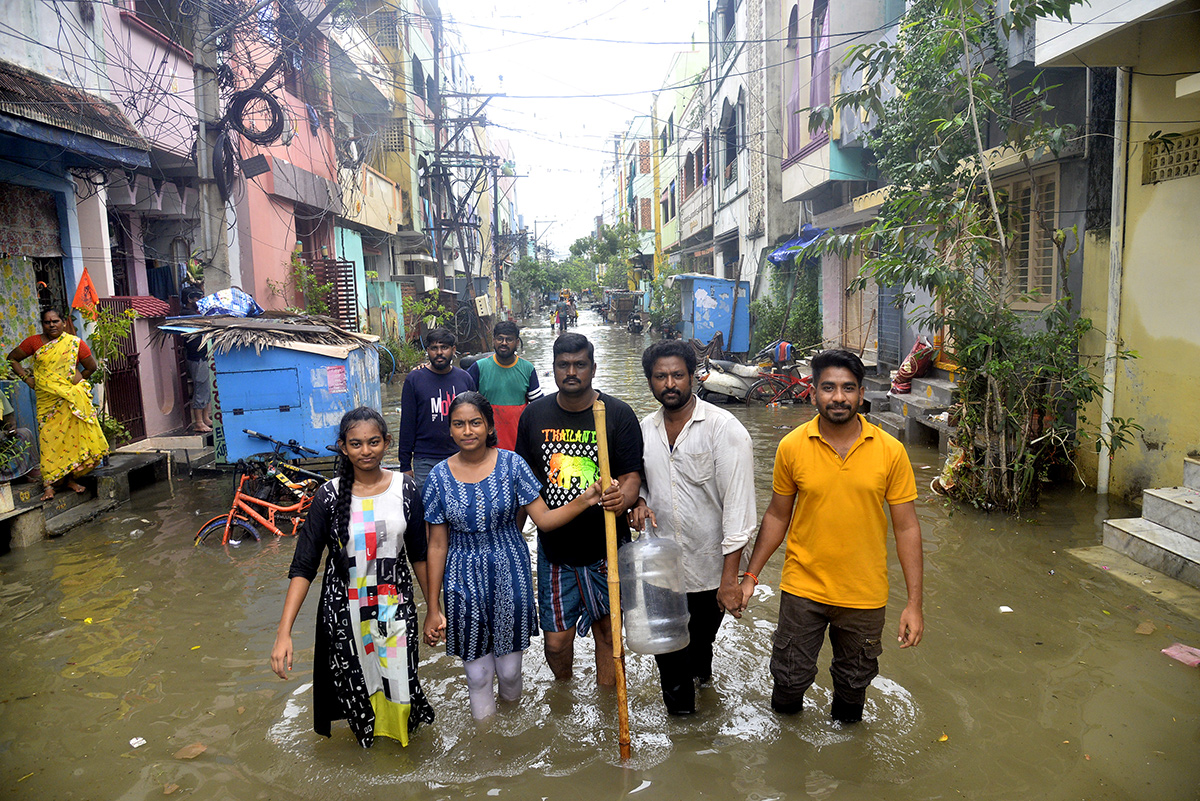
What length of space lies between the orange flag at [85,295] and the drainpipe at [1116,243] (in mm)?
9729

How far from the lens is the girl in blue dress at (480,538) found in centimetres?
328

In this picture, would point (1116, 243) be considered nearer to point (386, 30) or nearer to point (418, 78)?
point (386, 30)

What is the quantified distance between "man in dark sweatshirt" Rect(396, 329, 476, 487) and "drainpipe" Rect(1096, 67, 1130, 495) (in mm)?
5139

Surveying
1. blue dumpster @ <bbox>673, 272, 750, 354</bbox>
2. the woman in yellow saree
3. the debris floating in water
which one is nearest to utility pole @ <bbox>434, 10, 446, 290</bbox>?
blue dumpster @ <bbox>673, 272, 750, 354</bbox>

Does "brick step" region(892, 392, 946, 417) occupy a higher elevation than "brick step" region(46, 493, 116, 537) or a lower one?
higher

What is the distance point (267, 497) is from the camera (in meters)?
7.36

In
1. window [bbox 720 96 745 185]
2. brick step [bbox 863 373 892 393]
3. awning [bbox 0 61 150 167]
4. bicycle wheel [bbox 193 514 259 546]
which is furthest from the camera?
window [bbox 720 96 745 185]

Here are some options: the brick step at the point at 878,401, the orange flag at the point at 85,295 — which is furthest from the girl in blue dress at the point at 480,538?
the brick step at the point at 878,401

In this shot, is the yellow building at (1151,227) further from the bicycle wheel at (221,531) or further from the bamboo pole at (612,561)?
the bicycle wheel at (221,531)

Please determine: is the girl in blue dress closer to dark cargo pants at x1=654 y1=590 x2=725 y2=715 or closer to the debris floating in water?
dark cargo pants at x1=654 y1=590 x2=725 y2=715

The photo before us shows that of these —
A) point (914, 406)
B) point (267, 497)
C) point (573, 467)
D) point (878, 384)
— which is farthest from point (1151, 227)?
point (267, 497)

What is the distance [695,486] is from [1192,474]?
4.32 metres

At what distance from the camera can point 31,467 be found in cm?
706

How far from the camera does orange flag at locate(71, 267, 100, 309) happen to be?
835 centimetres
